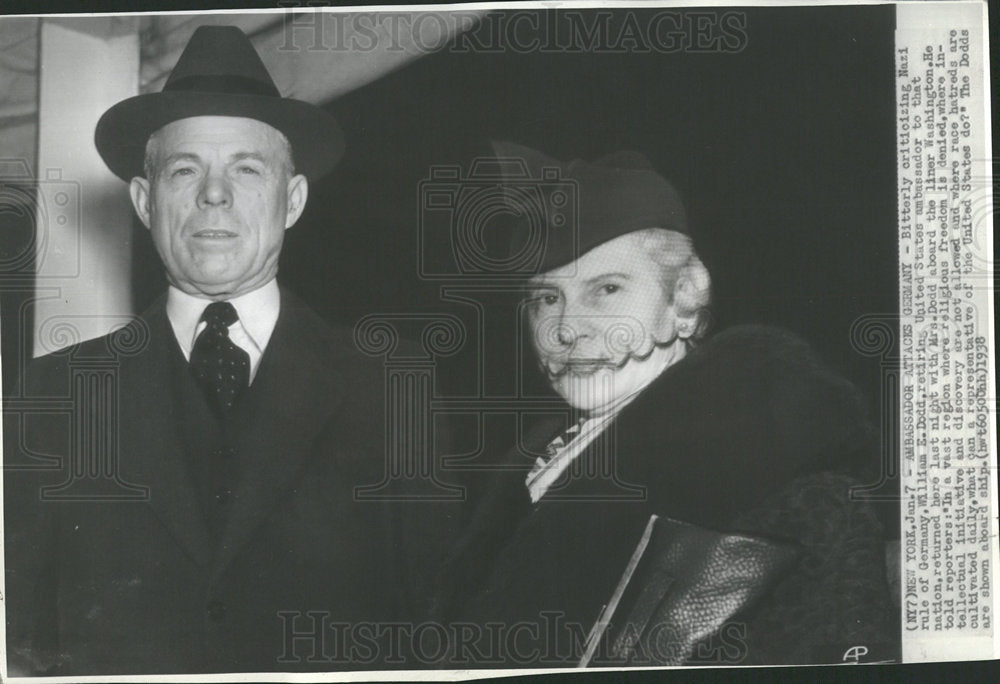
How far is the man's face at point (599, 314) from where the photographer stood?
1.79 meters

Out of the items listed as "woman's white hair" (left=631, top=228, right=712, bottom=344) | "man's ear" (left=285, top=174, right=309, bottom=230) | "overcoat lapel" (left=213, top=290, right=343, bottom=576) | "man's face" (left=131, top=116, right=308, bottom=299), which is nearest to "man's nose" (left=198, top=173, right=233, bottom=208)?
"man's face" (left=131, top=116, right=308, bottom=299)

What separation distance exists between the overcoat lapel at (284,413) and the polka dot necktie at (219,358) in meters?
0.05

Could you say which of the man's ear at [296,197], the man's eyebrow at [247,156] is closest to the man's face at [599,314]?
the man's ear at [296,197]

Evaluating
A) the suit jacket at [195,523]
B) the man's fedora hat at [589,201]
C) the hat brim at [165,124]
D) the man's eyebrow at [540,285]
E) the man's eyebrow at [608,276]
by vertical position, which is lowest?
the suit jacket at [195,523]

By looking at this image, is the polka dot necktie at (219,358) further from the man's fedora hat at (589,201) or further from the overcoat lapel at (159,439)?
the man's fedora hat at (589,201)

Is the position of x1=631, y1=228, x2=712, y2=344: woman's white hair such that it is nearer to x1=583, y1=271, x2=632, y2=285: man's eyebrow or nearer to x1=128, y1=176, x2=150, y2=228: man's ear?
x1=583, y1=271, x2=632, y2=285: man's eyebrow

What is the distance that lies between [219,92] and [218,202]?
234 millimetres

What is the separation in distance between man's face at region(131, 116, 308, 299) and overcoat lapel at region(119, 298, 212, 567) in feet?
0.41

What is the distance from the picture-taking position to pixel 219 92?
1767mm

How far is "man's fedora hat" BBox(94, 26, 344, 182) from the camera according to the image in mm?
1771

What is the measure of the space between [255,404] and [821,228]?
1261 mm

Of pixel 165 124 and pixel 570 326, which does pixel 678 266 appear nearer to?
pixel 570 326

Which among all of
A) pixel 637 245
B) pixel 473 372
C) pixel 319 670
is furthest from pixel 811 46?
pixel 319 670

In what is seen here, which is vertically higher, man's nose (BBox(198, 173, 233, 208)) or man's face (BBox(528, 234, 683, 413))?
man's nose (BBox(198, 173, 233, 208))
